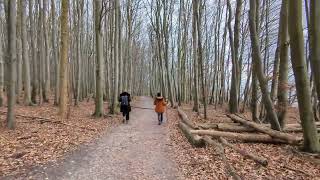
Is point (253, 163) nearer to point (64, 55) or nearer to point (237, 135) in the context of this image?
point (237, 135)

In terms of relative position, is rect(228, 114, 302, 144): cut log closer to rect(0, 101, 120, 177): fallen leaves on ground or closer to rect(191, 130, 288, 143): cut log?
rect(191, 130, 288, 143): cut log

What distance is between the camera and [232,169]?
781 cm

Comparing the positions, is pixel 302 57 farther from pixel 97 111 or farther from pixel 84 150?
pixel 97 111

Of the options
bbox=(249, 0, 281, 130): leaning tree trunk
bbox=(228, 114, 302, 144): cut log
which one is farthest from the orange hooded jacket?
bbox=(249, 0, 281, 130): leaning tree trunk

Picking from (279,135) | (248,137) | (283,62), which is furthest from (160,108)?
(279,135)

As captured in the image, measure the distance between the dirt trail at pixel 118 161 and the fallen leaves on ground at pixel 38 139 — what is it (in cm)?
45

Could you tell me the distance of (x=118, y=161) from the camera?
894cm

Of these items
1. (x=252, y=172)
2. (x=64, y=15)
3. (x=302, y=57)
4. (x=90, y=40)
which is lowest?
(x=252, y=172)

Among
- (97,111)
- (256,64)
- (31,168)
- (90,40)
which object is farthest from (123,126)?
(90,40)

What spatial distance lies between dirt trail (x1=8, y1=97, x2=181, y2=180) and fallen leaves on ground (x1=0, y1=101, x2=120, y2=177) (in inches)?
17.6

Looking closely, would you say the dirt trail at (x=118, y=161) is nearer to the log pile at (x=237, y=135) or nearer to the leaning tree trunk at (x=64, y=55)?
the log pile at (x=237, y=135)

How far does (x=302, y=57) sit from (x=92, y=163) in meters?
5.58

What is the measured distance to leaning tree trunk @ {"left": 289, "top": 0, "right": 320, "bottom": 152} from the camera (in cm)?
864

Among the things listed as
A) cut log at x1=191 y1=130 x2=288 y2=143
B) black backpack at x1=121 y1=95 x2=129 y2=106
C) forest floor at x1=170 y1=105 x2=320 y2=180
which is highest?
black backpack at x1=121 y1=95 x2=129 y2=106
